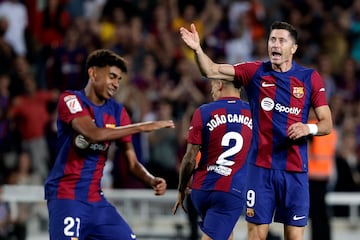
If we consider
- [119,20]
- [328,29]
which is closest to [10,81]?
[119,20]

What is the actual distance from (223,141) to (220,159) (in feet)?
0.57

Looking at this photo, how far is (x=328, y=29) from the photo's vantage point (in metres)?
18.3

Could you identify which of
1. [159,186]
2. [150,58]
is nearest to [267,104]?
[159,186]

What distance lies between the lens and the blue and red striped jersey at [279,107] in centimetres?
967

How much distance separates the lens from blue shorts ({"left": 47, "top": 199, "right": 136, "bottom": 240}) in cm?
923

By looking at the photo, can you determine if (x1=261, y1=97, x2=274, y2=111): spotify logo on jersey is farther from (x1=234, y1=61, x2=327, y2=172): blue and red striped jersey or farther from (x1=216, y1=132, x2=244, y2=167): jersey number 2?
(x1=216, y1=132, x2=244, y2=167): jersey number 2

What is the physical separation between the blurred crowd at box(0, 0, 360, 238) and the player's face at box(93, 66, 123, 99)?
5.37 meters

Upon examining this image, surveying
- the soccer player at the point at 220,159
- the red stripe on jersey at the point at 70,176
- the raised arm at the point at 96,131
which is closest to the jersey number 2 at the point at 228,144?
the soccer player at the point at 220,159

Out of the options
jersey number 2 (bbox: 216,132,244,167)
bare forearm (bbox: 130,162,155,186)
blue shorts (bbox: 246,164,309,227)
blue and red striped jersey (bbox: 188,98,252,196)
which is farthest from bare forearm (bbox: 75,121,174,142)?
blue shorts (bbox: 246,164,309,227)

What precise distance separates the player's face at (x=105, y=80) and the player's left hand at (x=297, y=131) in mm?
1636

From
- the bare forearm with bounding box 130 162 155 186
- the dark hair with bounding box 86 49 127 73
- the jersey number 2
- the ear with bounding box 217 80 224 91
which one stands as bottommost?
the bare forearm with bounding box 130 162 155 186

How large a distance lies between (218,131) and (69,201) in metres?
1.51

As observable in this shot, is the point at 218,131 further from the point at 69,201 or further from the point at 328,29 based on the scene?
the point at 328,29

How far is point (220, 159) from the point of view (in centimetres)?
977
